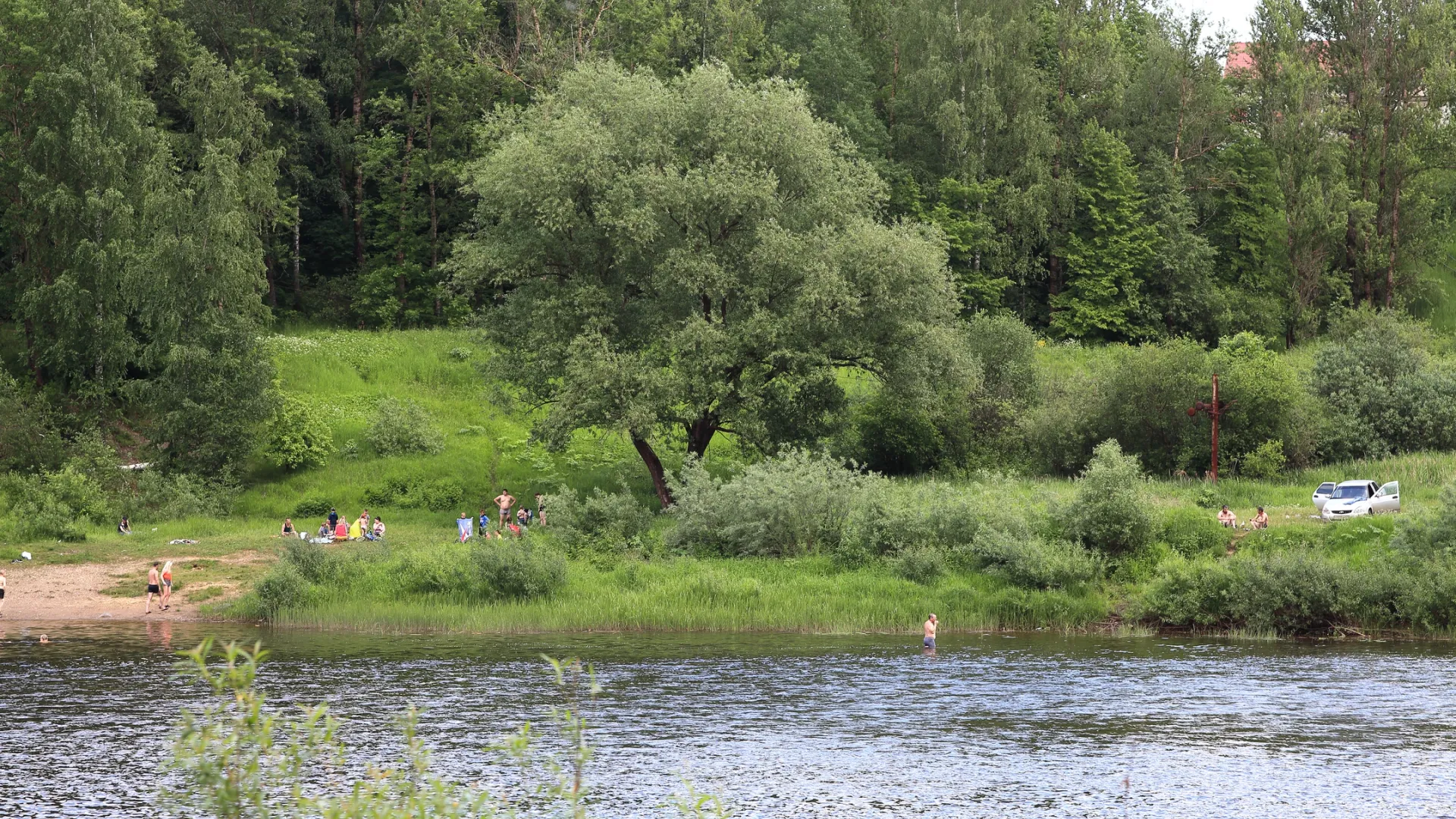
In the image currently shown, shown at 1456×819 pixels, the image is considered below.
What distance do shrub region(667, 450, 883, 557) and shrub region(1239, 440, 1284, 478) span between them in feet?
51.5

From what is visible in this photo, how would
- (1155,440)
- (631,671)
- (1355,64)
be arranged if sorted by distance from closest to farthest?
(631,671), (1155,440), (1355,64)

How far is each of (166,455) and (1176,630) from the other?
130 ft

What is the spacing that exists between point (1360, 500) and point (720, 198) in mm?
23858

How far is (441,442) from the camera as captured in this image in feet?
204

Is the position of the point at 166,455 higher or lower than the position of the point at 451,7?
lower

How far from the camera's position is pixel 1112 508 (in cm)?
4322

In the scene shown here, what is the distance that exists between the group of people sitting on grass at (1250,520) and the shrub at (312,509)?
109ft

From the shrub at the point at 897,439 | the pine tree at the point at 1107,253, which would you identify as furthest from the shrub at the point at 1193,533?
the pine tree at the point at 1107,253

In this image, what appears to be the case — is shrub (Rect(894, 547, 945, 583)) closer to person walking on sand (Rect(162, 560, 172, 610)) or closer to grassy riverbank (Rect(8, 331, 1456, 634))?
grassy riverbank (Rect(8, 331, 1456, 634))

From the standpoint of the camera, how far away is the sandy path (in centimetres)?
4262

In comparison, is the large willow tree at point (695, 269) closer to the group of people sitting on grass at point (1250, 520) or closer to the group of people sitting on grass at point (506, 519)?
the group of people sitting on grass at point (506, 519)

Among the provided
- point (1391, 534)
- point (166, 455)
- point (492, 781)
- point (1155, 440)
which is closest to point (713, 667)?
point (492, 781)

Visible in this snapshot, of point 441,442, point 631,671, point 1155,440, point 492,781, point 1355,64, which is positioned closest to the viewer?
point 492,781

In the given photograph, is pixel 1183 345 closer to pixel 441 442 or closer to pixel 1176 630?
pixel 1176 630
